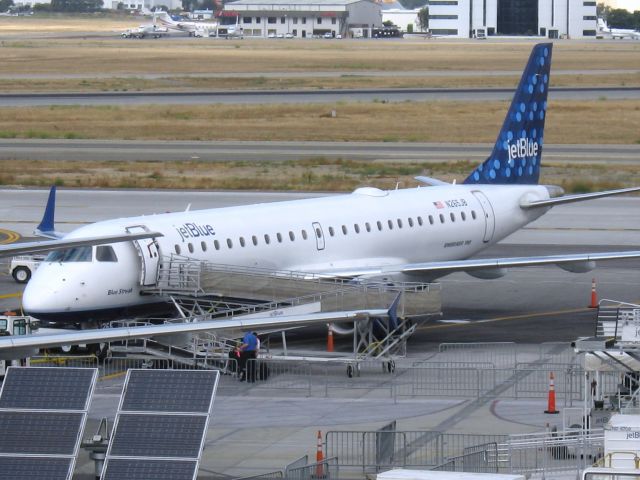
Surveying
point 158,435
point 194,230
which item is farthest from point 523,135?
point 158,435

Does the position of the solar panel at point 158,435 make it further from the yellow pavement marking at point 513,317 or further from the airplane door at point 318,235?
the yellow pavement marking at point 513,317

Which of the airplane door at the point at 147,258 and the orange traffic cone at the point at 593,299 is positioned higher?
the airplane door at the point at 147,258

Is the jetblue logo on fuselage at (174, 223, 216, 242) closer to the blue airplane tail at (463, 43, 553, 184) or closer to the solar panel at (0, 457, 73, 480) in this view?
the blue airplane tail at (463, 43, 553, 184)

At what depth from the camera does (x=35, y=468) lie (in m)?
25.1

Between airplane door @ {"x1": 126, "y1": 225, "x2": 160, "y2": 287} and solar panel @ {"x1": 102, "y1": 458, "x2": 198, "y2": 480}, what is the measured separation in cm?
1454

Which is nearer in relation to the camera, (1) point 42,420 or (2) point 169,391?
(1) point 42,420

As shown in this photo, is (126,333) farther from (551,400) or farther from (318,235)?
(318,235)

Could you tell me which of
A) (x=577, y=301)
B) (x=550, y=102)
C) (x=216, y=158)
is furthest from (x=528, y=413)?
(x=550, y=102)

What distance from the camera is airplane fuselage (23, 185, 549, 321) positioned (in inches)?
1527

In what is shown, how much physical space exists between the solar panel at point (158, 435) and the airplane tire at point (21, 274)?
1122 inches

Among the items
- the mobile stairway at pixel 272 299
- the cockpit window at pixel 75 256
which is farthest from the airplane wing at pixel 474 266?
the cockpit window at pixel 75 256

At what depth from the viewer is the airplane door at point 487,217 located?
50188mm

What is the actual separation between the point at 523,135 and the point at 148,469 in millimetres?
31939

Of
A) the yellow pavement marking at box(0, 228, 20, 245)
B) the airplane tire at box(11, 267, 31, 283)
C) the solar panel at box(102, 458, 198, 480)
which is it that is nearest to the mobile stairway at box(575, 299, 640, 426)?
the solar panel at box(102, 458, 198, 480)
